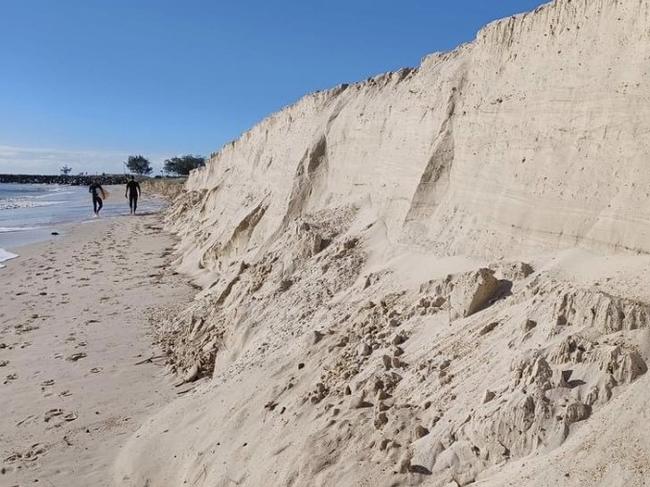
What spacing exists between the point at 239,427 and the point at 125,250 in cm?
1381

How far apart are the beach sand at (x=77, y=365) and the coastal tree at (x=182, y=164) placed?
84.8 m

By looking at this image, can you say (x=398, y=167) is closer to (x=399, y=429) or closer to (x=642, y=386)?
(x=399, y=429)

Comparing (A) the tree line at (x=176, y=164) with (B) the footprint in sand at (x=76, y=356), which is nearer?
(B) the footprint in sand at (x=76, y=356)

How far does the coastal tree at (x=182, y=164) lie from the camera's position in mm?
98125

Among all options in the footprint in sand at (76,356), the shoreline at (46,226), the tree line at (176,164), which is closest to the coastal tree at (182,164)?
the tree line at (176,164)

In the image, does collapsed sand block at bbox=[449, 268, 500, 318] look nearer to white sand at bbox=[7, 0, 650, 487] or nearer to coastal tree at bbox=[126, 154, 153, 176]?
white sand at bbox=[7, 0, 650, 487]

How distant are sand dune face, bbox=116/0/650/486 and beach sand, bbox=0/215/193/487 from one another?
0.54 meters

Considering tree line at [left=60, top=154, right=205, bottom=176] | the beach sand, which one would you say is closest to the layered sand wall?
the beach sand

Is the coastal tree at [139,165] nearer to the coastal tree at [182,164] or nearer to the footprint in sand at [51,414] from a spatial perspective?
the coastal tree at [182,164]

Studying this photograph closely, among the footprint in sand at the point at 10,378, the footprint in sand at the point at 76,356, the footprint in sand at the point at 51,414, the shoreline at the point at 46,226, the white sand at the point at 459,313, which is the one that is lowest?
the footprint in sand at the point at 51,414

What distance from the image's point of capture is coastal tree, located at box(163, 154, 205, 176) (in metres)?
98.1

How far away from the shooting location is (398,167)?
7.95 meters

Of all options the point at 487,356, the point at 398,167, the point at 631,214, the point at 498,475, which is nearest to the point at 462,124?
the point at 398,167

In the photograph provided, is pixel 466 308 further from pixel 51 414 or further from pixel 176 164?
pixel 176 164
